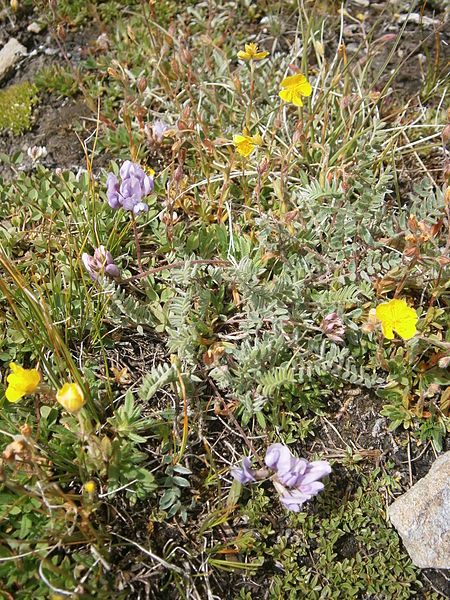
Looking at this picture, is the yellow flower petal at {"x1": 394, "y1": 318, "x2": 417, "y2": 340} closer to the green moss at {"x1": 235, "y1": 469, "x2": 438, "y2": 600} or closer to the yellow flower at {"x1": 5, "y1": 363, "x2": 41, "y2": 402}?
the green moss at {"x1": 235, "y1": 469, "x2": 438, "y2": 600}

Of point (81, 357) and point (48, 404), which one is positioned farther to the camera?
point (81, 357)

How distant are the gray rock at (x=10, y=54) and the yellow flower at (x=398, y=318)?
236cm

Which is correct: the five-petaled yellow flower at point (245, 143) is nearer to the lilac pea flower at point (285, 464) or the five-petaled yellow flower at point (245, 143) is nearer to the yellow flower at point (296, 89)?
the yellow flower at point (296, 89)

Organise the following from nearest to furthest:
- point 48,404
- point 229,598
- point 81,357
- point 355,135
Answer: point 229,598 → point 48,404 → point 81,357 → point 355,135

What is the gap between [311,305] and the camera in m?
2.30

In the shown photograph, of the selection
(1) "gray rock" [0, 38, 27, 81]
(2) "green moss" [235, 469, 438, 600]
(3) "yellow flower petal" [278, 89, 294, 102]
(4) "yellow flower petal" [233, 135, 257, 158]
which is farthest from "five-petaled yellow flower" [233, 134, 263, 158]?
(1) "gray rock" [0, 38, 27, 81]

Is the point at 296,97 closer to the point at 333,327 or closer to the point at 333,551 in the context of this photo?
the point at 333,327

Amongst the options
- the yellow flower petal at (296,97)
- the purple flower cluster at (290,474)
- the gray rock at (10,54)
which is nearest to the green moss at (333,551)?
the purple flower cluster at (290,474)

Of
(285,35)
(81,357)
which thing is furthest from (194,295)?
(285,35)

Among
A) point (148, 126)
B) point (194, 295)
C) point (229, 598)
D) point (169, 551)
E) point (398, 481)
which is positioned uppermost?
point (148, 126)

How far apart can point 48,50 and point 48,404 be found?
211 centimetres

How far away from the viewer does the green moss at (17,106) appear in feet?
9.61

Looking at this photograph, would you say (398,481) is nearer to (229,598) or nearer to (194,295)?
(229,598)

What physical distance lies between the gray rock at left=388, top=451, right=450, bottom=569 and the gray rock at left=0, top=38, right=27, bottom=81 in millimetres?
2792
